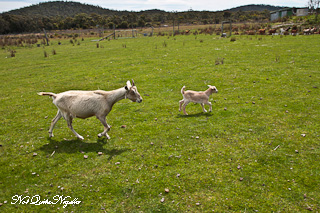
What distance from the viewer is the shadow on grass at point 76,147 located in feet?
25.8

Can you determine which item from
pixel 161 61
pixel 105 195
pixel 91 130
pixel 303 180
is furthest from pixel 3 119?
pixel 161 61

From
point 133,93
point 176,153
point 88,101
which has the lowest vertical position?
point 176,153

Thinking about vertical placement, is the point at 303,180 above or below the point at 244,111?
below

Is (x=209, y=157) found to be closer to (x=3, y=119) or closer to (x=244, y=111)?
(x=244, y=111)

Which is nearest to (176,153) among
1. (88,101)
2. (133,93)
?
(133,93)

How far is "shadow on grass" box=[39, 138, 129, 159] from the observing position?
25.8ft

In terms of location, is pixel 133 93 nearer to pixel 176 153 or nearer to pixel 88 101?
pixel 88 101

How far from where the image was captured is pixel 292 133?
27.5 ft

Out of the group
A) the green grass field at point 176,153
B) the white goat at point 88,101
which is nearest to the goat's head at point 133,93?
the white goat at point 88,101

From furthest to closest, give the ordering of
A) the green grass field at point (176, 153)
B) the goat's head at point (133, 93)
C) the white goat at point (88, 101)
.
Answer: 1. the goat's head at point (133, 93)
2. the white goat at point (88, 101)
3. the green grass field at point (176, 153)

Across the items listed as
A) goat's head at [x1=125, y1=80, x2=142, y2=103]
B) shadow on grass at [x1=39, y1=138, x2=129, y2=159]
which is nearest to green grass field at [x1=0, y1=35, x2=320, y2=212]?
shadow on grass at [x1=39, y1=138, x2=129, y2=159]

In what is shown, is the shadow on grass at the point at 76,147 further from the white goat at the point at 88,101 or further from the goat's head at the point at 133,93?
the goat's head at the point at 133,93

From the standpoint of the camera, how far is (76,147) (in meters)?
8.16

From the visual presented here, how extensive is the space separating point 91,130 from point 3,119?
5.24 m
